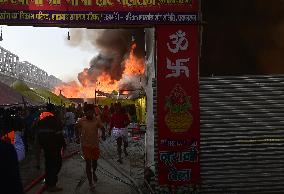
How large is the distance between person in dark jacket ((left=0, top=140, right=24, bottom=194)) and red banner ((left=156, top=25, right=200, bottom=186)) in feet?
16.5

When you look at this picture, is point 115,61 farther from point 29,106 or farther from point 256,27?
point 256,27

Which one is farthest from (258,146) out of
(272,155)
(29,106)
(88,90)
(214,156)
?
(88,90)

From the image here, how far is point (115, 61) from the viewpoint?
181 feet

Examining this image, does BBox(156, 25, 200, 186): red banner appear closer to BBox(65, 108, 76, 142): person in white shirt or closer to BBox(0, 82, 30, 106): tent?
BBox(0, 82, 30, 106): tent

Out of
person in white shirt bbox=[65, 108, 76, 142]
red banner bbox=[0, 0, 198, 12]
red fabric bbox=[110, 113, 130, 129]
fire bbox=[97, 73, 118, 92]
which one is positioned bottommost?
person in white shirt bbox=[65, 108, 76, 142]

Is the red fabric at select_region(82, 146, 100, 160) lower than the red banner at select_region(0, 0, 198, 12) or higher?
lower

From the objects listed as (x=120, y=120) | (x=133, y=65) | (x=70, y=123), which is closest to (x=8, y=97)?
(x=120, y=120)

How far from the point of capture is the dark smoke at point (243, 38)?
10430mm

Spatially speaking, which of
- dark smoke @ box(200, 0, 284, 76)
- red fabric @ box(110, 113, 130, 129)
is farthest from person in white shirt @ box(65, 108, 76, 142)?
dark smoke @ box(200, 0, 284, 76)

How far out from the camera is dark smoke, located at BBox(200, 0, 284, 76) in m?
10.4

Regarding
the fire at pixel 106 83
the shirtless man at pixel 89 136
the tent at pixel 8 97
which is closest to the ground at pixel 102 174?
the shirtless man at pixel 89 136

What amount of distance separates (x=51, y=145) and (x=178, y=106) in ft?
10.8

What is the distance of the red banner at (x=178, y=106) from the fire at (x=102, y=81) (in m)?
29.1

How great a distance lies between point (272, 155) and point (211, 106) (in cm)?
162
